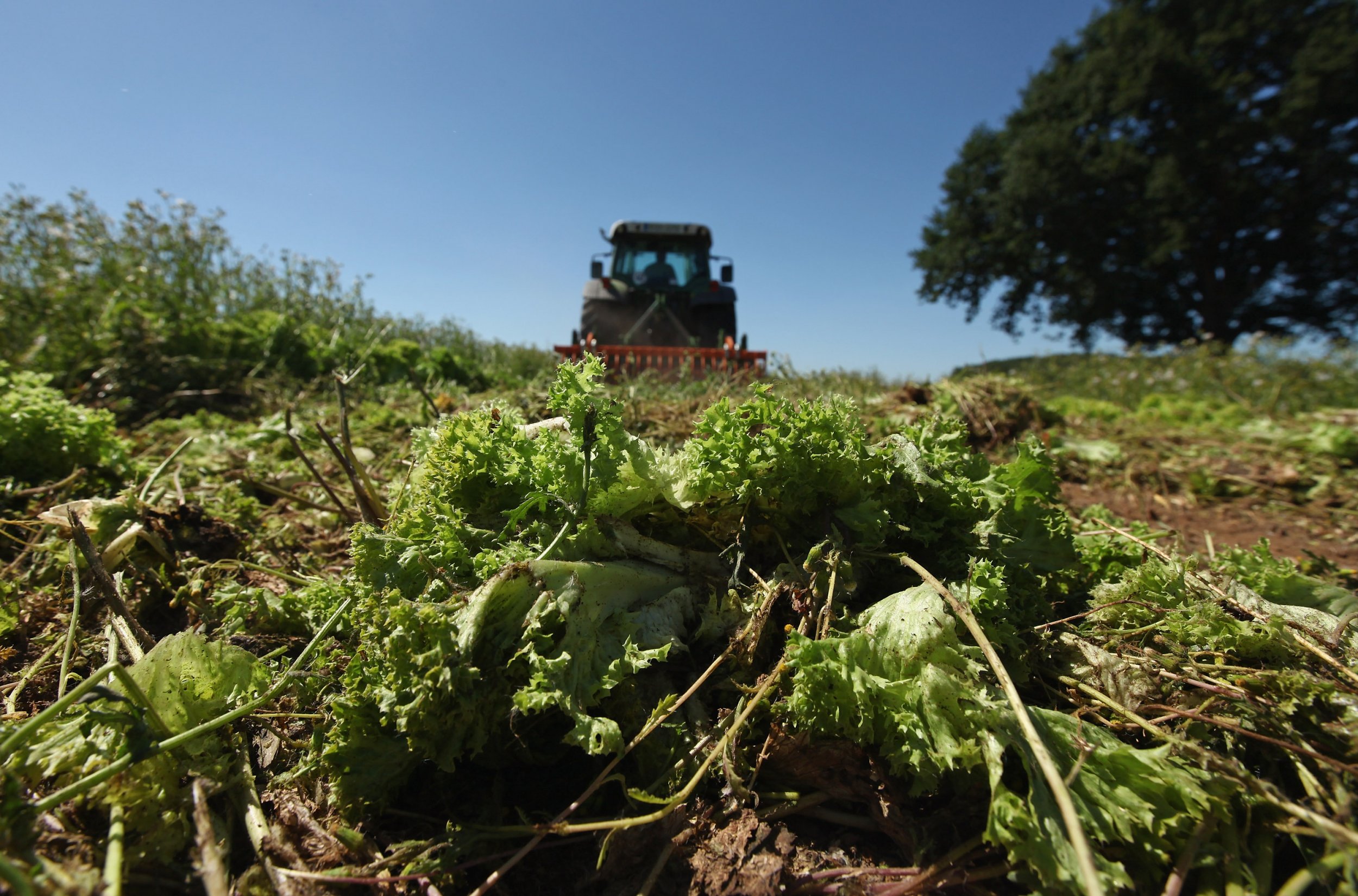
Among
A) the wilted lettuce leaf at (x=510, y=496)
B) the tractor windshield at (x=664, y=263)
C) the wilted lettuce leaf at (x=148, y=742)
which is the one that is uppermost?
the tractor windshield at (x=664, y=263)

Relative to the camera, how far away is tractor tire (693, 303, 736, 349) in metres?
11.0

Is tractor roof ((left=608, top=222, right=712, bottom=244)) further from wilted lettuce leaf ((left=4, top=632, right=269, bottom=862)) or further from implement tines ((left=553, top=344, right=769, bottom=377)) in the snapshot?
wilted lettuce leaf ((left=4, top=632, right=269, bottom=862))

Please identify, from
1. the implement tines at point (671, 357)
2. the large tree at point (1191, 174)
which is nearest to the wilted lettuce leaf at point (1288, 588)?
the implement tines at point (671, 357)

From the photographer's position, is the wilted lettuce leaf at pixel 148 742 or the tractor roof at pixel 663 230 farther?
the tractor roof at pixel 663 230

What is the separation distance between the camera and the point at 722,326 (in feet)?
36.3

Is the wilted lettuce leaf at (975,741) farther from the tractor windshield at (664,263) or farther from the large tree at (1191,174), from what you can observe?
the large tree at (1191,174)

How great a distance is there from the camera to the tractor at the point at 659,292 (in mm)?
10562

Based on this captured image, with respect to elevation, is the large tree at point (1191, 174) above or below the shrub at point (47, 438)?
above

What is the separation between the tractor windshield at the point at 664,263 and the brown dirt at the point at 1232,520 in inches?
297

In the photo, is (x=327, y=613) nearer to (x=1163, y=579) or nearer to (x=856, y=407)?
(x=856, y=407)

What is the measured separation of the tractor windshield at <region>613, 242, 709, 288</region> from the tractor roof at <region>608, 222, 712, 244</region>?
0.23m

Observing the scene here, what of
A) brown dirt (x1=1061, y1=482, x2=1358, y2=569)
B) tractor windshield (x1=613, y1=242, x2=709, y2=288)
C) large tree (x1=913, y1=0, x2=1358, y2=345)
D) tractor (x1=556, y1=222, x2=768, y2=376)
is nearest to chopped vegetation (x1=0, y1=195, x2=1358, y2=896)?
brown dirt (x1=1061, y1=482, x2=1358, y2=569)

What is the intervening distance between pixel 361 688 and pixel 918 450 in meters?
1.91

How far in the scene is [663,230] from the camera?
1127 cm
